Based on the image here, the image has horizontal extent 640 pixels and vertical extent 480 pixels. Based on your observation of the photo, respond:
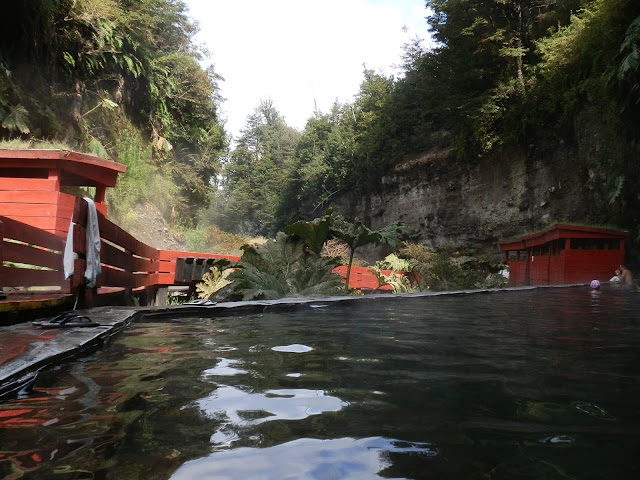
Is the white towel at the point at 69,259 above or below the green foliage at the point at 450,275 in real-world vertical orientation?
below

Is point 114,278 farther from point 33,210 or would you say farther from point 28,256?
point 33,210

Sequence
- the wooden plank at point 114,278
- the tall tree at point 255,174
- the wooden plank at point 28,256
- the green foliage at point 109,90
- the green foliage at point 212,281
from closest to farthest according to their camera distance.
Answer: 1. the wooden plank at point 28,256
2. the wooden plank at point 114,278
3. the green foliage at point 212,281
4. the green foliage at point 109,90
5. the tall tree at point 255,174

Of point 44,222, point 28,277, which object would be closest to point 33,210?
point 44,222

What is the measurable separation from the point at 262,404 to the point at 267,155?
2285 inches

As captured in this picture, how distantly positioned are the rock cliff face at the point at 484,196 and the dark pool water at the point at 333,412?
1778 cm

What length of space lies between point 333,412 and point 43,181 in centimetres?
670

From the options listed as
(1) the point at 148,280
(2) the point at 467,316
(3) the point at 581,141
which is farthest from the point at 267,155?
(2) the point at 467,316

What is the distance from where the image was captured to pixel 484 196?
22172 millimetres

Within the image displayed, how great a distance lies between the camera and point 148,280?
8766mm

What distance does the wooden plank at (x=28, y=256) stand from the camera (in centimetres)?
400

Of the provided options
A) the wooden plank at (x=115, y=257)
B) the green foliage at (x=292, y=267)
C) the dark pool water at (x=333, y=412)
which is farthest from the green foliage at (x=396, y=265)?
the dark pool water at (x=333, y=412)

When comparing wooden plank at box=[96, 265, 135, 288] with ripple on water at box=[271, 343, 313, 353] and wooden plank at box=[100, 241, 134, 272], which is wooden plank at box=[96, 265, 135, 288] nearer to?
wooden plank at box=[100, 241, 134, 272]

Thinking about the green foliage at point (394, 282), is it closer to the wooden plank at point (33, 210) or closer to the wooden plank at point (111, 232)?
the wooden plank at point (111, 232)

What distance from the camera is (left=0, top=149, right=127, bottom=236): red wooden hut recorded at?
6289 mm
